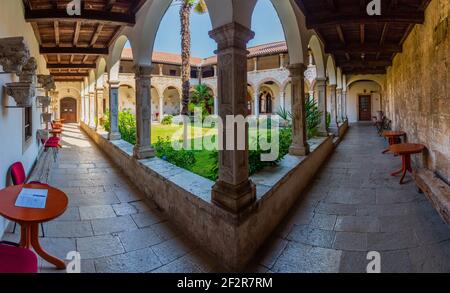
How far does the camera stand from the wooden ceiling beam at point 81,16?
5.57m

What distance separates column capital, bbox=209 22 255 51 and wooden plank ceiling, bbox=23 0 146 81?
3283mm

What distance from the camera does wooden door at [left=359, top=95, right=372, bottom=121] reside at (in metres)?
22.8

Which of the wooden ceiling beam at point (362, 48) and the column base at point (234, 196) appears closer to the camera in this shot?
the column base at point (234, 196)

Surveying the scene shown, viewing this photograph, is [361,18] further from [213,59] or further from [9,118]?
[213,59]

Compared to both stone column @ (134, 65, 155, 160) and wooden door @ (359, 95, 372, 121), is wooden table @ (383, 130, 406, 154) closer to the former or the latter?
stone column @ (134, 65, 155, 160)

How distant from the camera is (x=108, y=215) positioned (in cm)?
416

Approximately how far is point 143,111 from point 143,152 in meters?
0.83

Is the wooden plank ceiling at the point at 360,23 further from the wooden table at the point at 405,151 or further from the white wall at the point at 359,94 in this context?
the white wall at the point at 359,94

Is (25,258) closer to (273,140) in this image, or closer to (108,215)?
(108,215)

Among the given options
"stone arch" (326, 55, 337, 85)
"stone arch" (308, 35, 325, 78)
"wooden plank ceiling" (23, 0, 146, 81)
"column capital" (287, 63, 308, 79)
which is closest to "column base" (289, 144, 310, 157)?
"column capital" (287, 63, 308, 79)

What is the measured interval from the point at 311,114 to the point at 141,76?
16.7 feet

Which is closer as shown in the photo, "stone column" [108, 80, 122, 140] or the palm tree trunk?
"stone column" [108, 80, 122, 140]

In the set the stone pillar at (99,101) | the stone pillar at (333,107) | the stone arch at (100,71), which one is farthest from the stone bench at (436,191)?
the stone pillar at (99,101)

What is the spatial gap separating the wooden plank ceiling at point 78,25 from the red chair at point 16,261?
4854 mm
